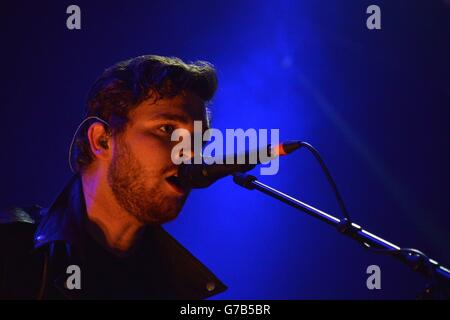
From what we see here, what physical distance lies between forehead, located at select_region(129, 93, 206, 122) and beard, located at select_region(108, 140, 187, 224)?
182 mm

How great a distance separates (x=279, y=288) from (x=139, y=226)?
57.6 inches

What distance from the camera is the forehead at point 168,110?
235 centimetres

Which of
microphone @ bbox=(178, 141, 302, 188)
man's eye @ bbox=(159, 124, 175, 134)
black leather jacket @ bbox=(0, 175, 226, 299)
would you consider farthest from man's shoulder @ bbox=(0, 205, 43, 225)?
microphone @ bbox=(178, 141, 302, 188)

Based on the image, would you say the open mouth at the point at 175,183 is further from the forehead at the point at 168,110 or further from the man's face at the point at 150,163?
the forehead at the point at 168,110

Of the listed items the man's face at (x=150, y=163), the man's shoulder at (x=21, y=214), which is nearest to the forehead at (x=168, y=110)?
the man's face at (x=150, y=163)

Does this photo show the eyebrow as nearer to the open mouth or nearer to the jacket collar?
the open mouth

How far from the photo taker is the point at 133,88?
246cm

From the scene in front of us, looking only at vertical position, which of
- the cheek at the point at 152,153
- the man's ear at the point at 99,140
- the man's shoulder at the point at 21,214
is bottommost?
the man's shoulder at the point at 21,214

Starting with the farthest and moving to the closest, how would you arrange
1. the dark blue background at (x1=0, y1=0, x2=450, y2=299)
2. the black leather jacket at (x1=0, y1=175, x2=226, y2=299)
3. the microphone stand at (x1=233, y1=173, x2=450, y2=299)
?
the dark blue background at (x1=0, y1=0, x2=450, y2=299) → the black leather jacket at (x1=0, y1=175, x2=226, y2=299) → the microphone stand at (x1=233, y1=173, x2=450, y2=299)

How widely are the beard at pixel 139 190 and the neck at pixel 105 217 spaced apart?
0.04m

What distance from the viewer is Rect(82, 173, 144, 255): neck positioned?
2.35 meters

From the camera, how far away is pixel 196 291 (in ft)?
8.57
